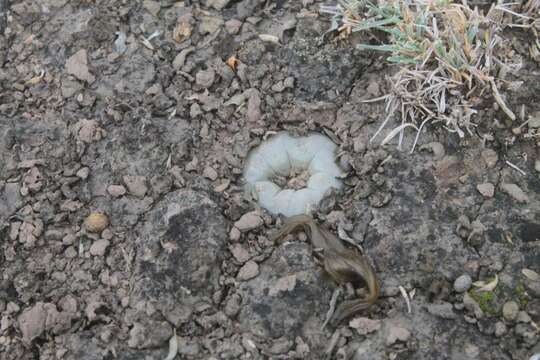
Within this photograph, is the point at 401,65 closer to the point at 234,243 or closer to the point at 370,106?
the point at 370,106

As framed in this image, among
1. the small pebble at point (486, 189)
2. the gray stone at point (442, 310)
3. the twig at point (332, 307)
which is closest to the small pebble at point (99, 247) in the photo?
the twig at point (332, 307)

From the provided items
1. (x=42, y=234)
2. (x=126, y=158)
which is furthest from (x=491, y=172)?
(x=42, y=234)

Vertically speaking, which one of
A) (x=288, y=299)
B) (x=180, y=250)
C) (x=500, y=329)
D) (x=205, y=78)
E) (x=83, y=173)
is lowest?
(x=500, y=329)

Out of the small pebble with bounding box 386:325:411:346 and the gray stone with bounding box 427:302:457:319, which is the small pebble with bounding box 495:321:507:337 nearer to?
the gray stone with bounding box 427:302:457:319

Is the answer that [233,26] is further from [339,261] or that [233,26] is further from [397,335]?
[397,335]

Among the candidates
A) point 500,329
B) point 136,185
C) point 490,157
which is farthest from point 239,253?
point 490,157

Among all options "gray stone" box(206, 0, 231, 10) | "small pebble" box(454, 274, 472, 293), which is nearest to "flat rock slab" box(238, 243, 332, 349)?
"small pebble" box(454, 274, 472, 293)

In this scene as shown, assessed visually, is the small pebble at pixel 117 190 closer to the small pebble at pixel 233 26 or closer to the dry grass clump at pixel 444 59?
the small pebble at pixel 233 26
